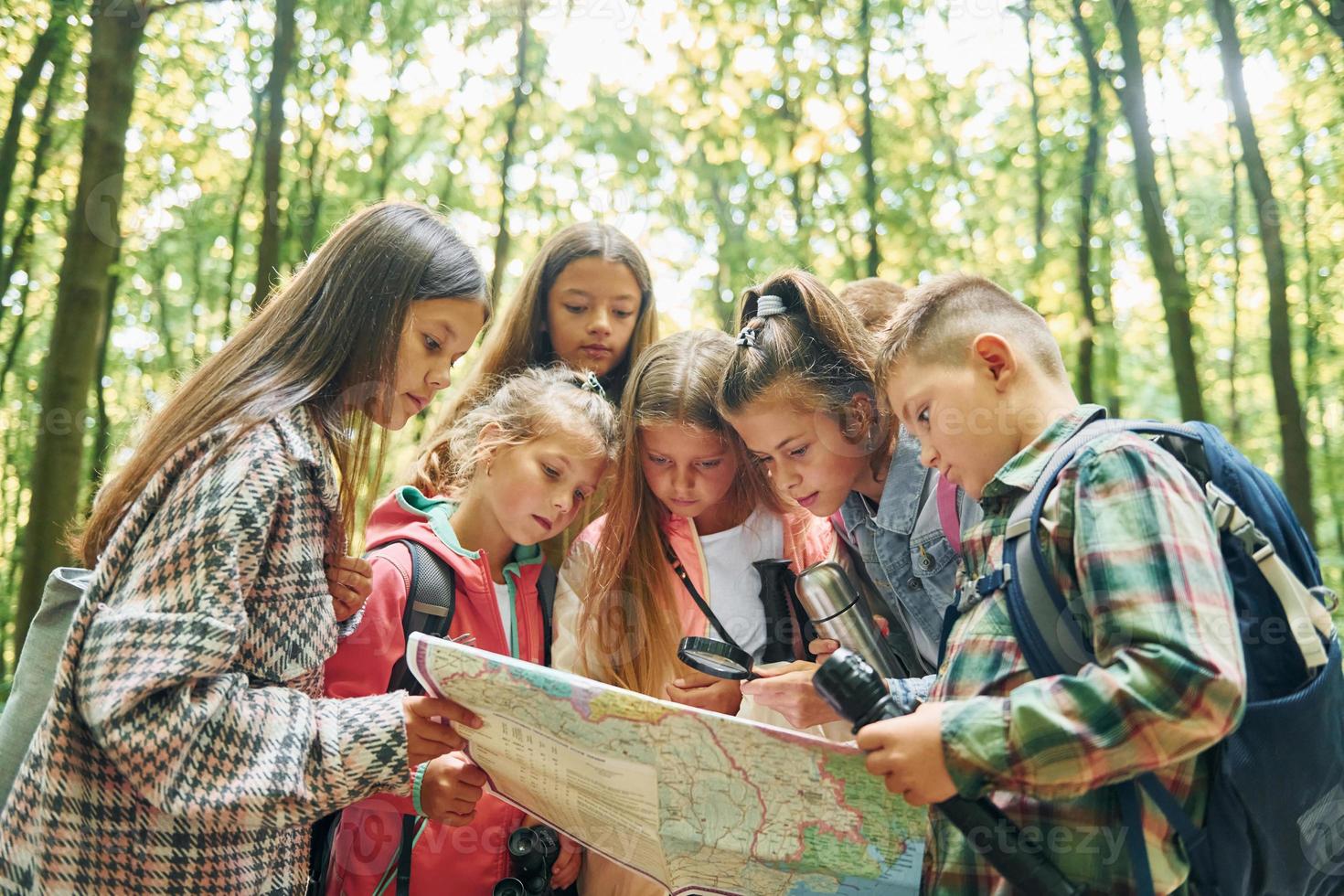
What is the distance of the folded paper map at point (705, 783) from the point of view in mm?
1530

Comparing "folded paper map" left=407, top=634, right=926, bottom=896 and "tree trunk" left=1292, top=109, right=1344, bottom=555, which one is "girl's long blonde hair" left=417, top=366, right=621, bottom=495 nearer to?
"folded paper map" left=407, top=634, right=926, bottom=896

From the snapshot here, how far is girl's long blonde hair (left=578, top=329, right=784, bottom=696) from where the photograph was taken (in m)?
2.74

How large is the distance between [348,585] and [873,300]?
1.92 metres

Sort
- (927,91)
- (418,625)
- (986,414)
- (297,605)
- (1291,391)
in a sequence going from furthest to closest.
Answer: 1. (927,91)
2. (1291,391)
3. (418,625)
4. (986,414)
5. (297,605)

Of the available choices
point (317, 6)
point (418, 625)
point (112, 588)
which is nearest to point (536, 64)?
point (317, 6)

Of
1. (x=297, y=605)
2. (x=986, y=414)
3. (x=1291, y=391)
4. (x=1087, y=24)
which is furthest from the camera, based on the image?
(x=1087, y=24)

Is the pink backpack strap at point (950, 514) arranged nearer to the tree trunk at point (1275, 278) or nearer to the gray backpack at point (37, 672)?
the gray backpack at point (37, 672)

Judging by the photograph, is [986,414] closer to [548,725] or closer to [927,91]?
[548,725]

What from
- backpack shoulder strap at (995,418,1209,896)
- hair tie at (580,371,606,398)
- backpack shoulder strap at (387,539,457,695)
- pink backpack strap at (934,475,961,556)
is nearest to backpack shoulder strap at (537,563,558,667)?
backpack shoulder strap at (387,539,457,695)

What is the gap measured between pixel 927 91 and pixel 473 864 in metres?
8.72

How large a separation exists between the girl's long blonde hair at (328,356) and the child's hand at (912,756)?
109 centimetres

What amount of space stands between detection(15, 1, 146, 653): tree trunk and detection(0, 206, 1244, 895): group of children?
2766 millimetres

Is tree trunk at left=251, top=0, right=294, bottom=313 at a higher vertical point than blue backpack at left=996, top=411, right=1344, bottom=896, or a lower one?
higher

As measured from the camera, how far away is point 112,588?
5.05 feet
